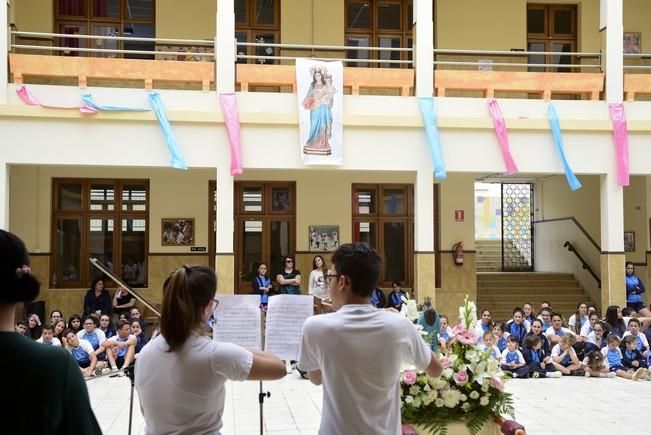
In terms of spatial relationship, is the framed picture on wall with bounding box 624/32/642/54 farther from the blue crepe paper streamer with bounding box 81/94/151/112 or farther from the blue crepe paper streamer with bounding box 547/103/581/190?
the blue crepe paper streamer with bounding box 81/94/151/112

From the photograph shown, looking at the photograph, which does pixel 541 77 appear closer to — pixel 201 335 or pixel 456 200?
pixel 456 200

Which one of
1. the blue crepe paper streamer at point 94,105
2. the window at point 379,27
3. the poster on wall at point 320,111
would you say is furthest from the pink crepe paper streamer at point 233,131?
the window at point 379,27

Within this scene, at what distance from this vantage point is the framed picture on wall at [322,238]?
15.1 metres

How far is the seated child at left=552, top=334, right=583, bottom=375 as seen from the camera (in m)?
10.6

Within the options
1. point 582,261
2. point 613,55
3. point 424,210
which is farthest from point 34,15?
point 582,261

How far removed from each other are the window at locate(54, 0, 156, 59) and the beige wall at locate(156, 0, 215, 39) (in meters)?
0.24

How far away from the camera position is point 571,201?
17516mm

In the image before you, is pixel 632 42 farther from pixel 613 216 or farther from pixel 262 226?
pixel 262 226

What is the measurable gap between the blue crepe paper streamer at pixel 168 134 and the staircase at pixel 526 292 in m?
7.54

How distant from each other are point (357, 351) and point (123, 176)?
504 inches

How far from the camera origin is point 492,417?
4.61 meters

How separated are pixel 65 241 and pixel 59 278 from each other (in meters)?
0.76

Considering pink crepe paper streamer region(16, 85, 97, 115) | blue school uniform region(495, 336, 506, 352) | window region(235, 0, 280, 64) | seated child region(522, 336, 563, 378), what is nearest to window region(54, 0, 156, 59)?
window region(235, 0, 280, 64)

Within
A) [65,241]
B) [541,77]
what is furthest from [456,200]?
[65,241]
